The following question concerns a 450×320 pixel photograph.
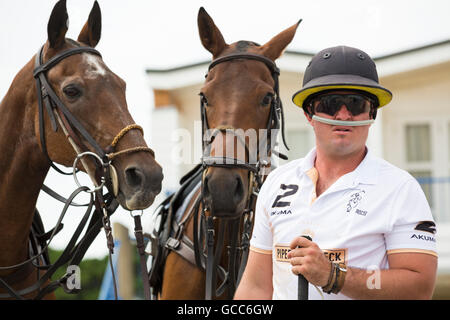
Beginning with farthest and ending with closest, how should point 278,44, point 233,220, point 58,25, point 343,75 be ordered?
point 278,44
point 233,220
point 58,25
point 343,75

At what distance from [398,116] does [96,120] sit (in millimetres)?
9294

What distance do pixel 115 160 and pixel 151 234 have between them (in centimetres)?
154

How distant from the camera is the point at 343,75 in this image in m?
2.02

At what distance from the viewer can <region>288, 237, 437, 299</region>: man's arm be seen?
5.74 ft

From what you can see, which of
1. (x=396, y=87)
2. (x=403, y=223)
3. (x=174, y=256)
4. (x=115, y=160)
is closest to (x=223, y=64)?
(x=115, y=160)

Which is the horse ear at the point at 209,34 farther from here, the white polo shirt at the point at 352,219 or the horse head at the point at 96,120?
the white polo shirt at the point at 352,219

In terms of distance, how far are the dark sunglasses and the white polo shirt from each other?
195 mm

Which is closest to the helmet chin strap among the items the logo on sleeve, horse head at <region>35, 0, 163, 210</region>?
the logo on sleeve

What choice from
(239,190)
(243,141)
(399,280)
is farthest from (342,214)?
(243,141)

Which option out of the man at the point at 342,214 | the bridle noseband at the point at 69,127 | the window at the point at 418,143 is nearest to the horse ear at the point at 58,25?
the bridle noseband at the point at 69,127

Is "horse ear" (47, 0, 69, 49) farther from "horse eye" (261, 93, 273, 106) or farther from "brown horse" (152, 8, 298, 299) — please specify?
"horse eye" (261, 93, 273, 106)

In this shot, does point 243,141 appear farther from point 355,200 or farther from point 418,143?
point 418,143

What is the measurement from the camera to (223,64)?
3777 millimetres
